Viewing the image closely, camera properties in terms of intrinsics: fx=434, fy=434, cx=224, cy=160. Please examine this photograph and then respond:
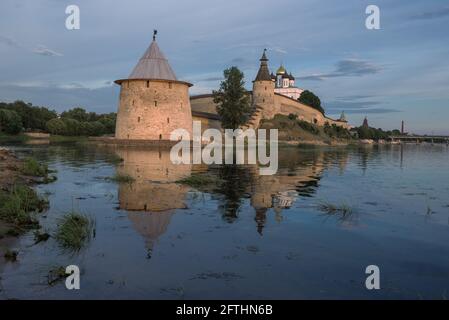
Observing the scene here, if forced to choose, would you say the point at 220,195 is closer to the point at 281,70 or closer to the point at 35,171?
the point at 35,171

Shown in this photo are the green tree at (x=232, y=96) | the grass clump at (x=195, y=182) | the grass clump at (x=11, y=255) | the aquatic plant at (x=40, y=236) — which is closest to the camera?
the grass clump at (x=11, y=255)

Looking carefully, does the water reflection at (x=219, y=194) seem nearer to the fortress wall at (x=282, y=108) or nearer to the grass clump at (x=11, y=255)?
the grass clump at (x=11, y=255)

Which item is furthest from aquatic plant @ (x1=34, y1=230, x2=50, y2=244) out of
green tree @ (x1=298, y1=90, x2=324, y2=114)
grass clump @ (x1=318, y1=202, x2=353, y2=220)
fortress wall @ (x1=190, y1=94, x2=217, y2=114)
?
green tree @ (x1=298, y1=90, x2=324, y2=114)

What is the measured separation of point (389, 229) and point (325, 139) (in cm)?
6356

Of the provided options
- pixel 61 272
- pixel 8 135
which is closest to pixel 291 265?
pixel 61 272

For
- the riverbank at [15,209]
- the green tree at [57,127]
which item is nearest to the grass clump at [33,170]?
the riverbank at [15,209]

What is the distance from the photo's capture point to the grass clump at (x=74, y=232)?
5648mm

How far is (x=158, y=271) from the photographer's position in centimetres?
485

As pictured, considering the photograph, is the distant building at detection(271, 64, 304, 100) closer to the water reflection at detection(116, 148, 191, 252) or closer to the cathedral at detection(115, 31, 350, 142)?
the cathedral at detection(115, 31, 350, 142)

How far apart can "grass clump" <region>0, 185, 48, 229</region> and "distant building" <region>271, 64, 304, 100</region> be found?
286 feet

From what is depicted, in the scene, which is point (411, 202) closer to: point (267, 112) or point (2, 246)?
point (2, 246)

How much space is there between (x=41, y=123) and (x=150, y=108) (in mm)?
30199

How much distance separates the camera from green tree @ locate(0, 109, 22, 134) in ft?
152
